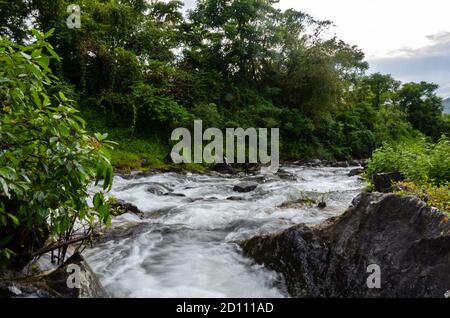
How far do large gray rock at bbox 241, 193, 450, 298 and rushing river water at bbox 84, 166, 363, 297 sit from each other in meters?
0.36

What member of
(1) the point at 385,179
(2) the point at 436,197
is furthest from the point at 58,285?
(1) the point at 385,179

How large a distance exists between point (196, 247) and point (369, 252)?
2926 mm

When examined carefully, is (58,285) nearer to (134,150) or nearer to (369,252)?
(369,252)

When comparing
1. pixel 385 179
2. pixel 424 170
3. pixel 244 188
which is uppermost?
pixel 424 170

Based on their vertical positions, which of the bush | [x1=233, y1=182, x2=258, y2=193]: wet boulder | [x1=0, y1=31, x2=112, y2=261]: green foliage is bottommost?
[x1=233, y1=182, x2=258, y2=193]: wet boulder

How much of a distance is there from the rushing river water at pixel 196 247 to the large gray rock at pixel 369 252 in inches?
14.1

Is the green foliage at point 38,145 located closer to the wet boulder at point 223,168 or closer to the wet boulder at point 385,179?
the wet boulder at point 385,179

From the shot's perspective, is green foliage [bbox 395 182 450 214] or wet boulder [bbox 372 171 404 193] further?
wet boulder [bbox 372 171 404 193]

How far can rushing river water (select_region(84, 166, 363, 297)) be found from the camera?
4785 millimetres

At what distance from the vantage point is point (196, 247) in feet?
20.6

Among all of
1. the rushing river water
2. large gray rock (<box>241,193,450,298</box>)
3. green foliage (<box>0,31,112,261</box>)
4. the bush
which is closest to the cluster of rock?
the rushing river water

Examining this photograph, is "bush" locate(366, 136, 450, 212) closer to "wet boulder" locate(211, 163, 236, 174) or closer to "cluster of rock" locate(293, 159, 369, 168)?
"wet boulder" locate(211, 163, 236, 174)

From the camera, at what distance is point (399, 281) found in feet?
12.6

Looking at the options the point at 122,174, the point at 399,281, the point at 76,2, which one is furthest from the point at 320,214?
the point at 76,2
